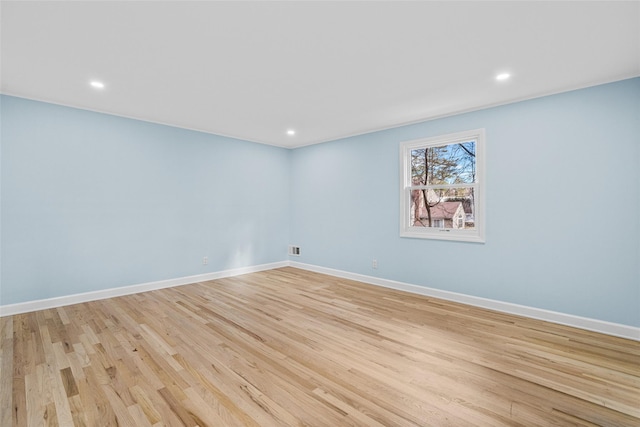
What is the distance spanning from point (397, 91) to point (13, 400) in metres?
4.10

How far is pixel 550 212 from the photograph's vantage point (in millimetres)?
3150

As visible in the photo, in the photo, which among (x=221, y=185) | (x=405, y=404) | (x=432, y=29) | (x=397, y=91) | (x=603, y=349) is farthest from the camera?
(x=221, y=185)

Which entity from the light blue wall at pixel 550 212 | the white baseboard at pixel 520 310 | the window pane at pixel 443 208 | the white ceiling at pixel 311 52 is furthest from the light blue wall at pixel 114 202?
the window pane at pixel 443 208

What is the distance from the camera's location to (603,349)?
8.22ft

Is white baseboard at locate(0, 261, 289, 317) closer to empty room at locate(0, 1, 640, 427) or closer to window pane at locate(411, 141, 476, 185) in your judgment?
empty room at locate(0, 1, 640, 427)

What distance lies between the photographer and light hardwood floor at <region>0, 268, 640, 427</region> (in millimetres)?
1715

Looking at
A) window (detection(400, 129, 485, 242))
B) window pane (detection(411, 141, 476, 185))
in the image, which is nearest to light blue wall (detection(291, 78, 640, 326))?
window (detection(400, 129, 485, 242))

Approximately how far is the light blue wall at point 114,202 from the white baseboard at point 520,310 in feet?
8.67

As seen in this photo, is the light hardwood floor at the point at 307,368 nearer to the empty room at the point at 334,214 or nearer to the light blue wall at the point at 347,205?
the empty room at the point at 334,214

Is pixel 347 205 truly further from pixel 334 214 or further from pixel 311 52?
pixel 311 52

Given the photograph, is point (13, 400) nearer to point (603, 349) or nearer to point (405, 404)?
point (405, 404)

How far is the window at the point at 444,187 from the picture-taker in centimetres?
372

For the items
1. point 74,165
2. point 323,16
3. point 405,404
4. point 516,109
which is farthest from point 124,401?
point 516,109

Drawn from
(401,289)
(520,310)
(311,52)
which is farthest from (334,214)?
(311,52)
